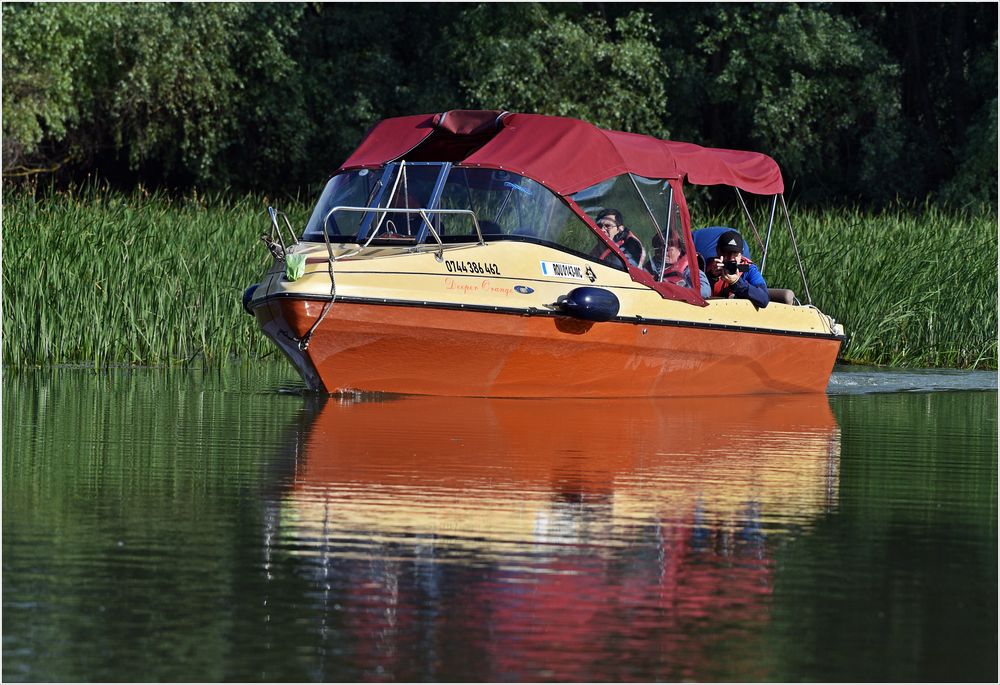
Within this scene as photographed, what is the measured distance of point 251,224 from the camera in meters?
19.4

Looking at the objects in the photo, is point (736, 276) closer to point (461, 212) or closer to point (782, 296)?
point (782, 296)

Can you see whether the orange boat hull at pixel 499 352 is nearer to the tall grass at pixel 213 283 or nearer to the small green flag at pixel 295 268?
the small green flag at pixel 295 268

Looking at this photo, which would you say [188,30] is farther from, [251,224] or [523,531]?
[523,531]

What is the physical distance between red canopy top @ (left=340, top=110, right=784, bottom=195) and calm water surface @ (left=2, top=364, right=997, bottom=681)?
231 centimetres

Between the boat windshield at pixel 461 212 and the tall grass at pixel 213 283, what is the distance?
3272 millimetres

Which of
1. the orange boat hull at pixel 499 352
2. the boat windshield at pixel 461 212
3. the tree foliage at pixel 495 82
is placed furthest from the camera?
the tree foliage at pixel 495 82

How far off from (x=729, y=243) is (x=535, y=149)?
7.64 feet

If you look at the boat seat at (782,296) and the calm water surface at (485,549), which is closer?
the calm water surface at (485,549)

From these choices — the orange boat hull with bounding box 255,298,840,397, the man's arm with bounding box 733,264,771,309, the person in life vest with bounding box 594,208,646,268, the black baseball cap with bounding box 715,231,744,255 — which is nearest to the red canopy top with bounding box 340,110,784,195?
the person in life vest with bounding box 594,208,646,268

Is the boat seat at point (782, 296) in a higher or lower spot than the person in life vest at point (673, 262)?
lower

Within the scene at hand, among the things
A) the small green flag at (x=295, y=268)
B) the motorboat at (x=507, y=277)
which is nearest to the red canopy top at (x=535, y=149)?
the motorboat at (x=507, y=277)

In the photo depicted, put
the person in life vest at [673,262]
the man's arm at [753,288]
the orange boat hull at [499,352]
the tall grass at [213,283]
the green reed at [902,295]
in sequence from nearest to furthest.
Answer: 1. the orange boat hull at [499,352]
2. the person in life vest at [673,262]
3. the man's arm at [753,288]
4. the tall grass at [213,283]
5. the green reed at [902,295]

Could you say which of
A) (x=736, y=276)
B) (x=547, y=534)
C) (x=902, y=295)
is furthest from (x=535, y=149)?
(x=547, y=534)

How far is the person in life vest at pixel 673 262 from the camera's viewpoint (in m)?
14.5
